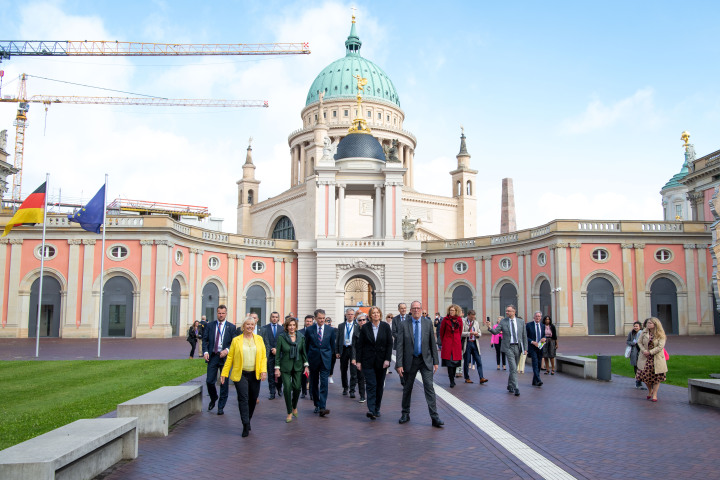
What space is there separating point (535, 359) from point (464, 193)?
2778 inches

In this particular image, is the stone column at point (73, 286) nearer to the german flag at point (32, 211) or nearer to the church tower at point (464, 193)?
the german flag at point (32, 211)

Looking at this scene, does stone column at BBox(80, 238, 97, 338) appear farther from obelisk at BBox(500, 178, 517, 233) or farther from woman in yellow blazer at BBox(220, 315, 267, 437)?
obelisk at BBox(500, 178, 517, 233)

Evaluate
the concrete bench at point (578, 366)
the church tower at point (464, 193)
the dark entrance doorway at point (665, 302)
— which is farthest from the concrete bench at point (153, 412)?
the church tower at point (464, 193)

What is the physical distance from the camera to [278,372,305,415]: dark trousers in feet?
39.8

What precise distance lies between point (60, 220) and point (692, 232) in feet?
131

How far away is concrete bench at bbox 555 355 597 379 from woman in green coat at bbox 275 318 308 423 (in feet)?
32.0

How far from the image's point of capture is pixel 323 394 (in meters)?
13.1

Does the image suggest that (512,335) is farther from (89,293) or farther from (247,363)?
(89,293)

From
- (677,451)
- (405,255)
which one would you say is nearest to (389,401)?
(677,451)

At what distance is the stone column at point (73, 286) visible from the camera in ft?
133

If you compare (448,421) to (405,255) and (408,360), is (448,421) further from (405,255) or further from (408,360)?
(405,255)

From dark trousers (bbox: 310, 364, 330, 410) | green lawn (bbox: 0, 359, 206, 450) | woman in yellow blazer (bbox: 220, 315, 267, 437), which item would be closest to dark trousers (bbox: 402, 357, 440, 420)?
dark trousers (bbox: 310, 364, 330, 410)

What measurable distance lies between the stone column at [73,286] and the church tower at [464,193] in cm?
5355

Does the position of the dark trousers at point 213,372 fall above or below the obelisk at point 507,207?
below
